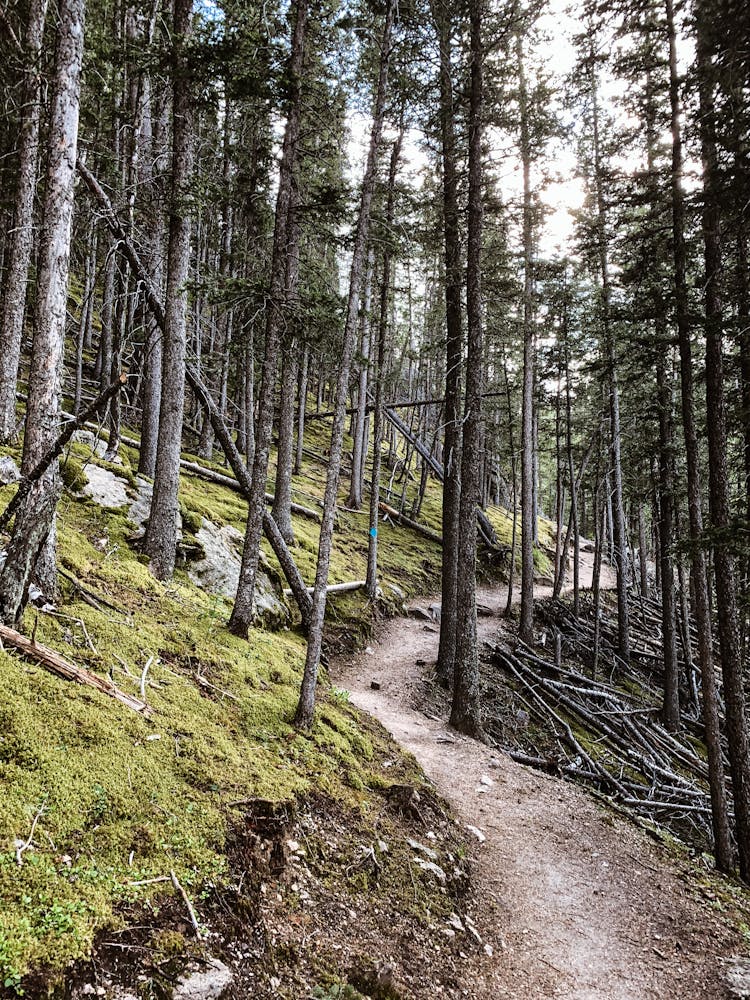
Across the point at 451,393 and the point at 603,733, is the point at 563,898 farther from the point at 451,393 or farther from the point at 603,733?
the point at 451,393

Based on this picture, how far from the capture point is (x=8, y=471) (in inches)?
302

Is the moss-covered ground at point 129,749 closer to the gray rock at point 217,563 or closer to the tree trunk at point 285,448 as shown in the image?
the gray rock at point 217,563

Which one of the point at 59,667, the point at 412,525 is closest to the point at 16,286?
the point at 59,667

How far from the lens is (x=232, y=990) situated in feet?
10.4

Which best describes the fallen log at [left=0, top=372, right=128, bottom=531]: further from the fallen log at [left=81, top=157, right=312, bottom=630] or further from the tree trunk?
the tree trunk

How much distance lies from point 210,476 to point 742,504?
43.2ft

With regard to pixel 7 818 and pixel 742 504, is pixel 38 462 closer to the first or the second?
pixel 7 818

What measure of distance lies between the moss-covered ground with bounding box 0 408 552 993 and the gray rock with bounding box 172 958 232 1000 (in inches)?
19.2

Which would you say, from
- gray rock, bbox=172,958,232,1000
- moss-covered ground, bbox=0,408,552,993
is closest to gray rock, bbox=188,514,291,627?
moss-covered ground, bbox=0,408,552,993

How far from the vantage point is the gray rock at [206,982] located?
296 cm

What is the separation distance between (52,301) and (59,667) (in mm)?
3412

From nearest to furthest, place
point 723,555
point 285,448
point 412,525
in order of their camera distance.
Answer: point 723,555, point 285,448, point 412,525

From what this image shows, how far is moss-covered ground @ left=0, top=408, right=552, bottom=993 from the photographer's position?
3045mm

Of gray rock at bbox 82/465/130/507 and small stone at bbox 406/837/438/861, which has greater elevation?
gray rock at bbox 82/465/130/507
